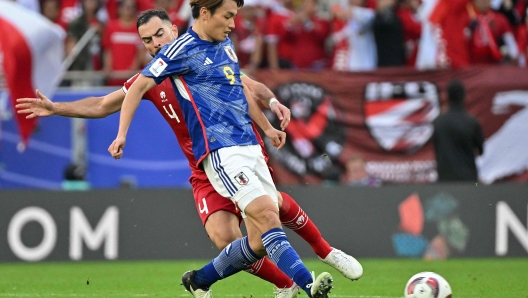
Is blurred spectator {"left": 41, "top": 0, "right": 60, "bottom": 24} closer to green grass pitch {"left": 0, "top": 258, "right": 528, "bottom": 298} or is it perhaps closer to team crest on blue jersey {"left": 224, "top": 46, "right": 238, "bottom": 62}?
green grass pitch {"left": 0, "top": 258, "right": 528, "bottom": 298}

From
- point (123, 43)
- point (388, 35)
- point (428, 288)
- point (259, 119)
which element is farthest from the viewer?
point (123, 43)

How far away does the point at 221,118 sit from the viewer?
6.81 meters

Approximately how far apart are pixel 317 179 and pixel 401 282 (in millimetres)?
4670

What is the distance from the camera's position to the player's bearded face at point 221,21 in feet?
22.4

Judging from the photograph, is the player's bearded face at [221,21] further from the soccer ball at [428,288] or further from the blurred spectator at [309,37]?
the blurred spectator at [309,37]

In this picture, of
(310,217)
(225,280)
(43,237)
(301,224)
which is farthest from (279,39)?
(301,224)

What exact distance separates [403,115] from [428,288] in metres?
7.11

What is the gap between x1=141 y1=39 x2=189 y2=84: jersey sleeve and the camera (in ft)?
22.1

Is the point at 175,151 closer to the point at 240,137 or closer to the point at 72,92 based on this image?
the point at 72,92

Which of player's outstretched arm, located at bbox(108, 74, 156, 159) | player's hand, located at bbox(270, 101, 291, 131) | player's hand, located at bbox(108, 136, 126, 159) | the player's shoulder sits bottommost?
player's hand, located at bbox(270, 101, 291, 131)

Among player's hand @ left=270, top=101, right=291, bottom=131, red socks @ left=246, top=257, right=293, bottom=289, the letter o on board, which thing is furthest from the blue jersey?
the letter o on board

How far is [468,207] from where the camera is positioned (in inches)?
488

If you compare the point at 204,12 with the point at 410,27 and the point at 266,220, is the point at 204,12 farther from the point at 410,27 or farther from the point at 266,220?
the point at 410,27

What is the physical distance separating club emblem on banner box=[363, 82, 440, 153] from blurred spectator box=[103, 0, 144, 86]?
12.4ft
